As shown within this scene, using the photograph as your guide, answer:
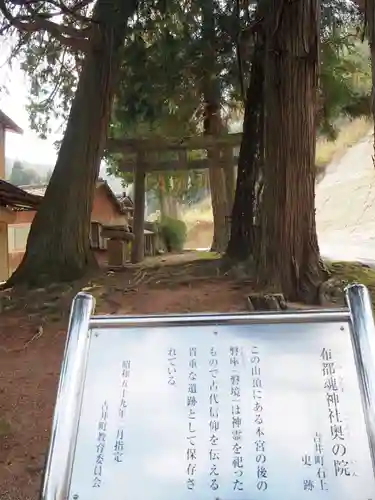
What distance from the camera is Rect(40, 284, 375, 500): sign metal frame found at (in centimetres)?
175

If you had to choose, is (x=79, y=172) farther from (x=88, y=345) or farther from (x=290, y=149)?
(x=88, y=345)

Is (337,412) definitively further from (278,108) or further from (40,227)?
(40,227)

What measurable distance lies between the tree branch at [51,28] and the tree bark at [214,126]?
5.49ft

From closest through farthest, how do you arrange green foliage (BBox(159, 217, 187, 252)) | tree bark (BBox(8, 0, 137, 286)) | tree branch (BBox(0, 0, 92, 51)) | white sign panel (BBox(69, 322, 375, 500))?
white sign panel (BBox(69, 322, 375, 500)) < tree bark (BBox(8, 0, 137, 286)) < tree branch (BBox(0, 0, 92, 51)) < green foliage (BBox(159, 217, 187, 252))

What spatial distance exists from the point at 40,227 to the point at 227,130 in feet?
24.1

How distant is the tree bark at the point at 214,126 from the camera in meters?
9.29

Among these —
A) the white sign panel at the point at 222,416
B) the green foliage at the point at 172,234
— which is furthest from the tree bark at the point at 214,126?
the white sign panel at the point at 222,416

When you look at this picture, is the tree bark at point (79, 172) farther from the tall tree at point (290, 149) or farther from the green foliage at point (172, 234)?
the green foliage at point (172, 234)

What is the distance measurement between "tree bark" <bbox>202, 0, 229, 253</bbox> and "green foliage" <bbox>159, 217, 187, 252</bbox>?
4.65m

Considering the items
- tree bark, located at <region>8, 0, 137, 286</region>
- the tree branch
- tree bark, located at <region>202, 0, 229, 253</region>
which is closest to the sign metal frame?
tree bark, located at <region>8, 0, 137, 286</region>

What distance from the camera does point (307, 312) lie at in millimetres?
2041

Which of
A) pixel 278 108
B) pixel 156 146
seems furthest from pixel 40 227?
pixel 156 146

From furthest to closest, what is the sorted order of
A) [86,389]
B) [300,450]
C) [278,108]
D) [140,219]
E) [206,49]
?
[140,219], [206,49], [278,108], [86,389], [300,450]

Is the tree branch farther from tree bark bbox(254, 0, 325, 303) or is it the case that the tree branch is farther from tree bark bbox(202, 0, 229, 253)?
tree bark bbox(254, 0, 325, 303)
